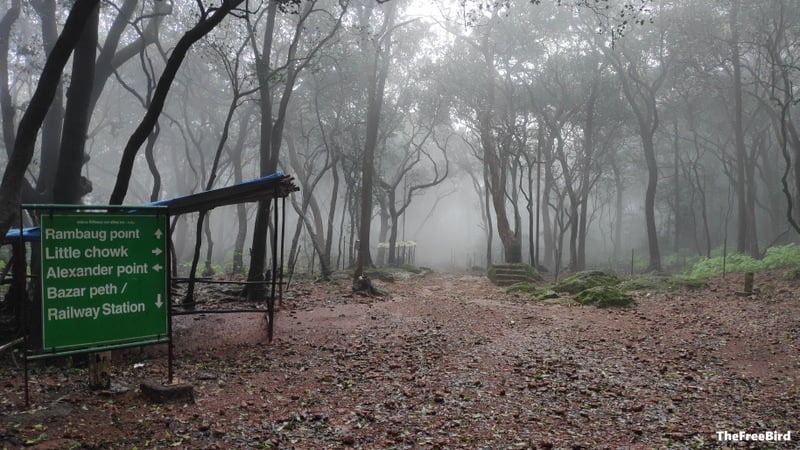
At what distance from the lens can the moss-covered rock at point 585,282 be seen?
14.8 meters

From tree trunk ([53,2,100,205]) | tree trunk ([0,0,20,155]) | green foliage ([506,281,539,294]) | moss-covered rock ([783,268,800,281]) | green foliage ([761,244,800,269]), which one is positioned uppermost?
tree trunk ([0,0,20,155])

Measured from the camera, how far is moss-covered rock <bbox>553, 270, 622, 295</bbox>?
14.8 metres

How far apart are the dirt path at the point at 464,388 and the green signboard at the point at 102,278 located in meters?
0.81

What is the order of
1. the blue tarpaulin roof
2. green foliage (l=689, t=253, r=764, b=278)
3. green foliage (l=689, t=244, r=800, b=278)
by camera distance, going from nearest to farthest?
the blue tarpaulin roof
green foliage (l=689, t=244, r=800, b=278)
green foliage (l=689, t=253, r=764, b=278)

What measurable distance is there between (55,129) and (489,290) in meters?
14.6

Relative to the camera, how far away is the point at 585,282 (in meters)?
15.0

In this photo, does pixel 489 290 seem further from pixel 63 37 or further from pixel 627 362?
pixel 63 37

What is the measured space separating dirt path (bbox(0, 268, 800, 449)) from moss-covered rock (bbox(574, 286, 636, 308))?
1.52m

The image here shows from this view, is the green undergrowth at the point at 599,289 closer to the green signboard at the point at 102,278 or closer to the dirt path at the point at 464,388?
the dirt path at the point at 464,388

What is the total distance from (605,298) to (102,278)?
1150cm

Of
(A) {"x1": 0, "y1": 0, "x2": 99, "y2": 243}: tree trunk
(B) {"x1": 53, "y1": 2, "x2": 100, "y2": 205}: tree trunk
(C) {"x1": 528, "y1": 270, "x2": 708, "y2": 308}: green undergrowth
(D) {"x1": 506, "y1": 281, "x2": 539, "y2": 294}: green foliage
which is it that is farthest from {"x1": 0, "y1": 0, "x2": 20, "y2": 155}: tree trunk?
(D) {"x1": 506, "y1": 281, "x2": 539, "y2": 294}: green foliage

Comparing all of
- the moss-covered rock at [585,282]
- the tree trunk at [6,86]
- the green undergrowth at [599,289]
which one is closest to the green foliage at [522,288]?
the green undergrowth at [599,289]

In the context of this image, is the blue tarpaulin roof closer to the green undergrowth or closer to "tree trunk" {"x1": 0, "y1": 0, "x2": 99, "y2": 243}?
"tree trunk" {"x1": 0, "y1": 0, "x2": 99, "y2": 243}

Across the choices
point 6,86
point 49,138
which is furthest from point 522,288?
point 6,86
